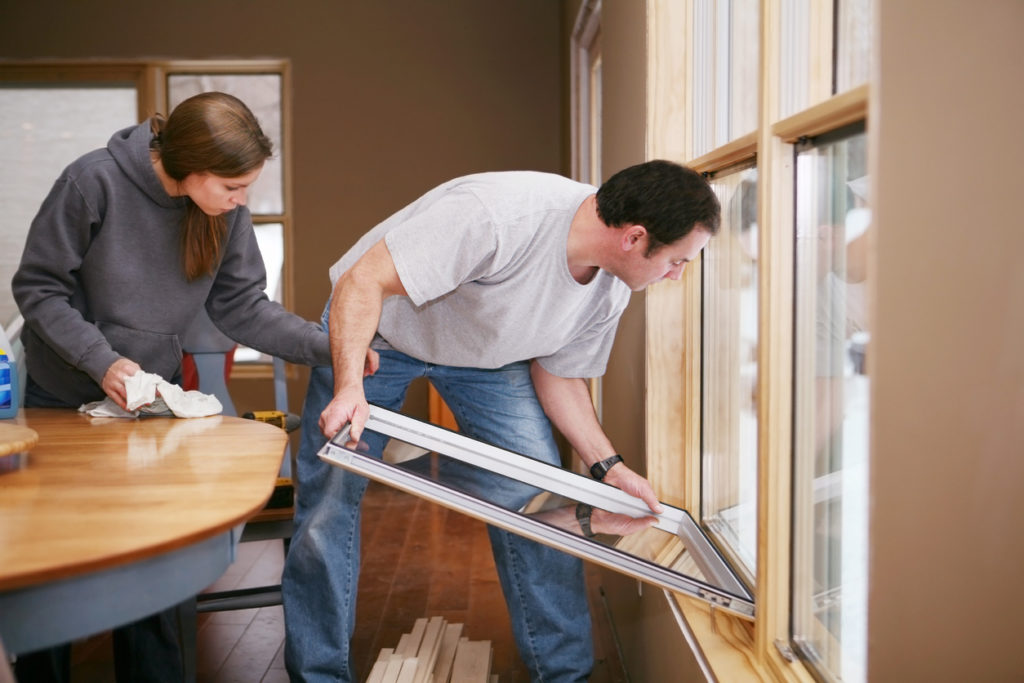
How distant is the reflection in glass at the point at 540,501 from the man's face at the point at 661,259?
0.42 metres

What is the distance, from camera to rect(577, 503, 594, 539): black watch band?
1422 mm

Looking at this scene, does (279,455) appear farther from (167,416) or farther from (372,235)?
(372,235)

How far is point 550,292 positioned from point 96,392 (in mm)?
1071

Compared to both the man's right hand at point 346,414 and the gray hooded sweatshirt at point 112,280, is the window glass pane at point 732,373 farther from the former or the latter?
the gray hooded sweatshirt at point 112,280

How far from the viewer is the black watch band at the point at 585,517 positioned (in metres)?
1.42

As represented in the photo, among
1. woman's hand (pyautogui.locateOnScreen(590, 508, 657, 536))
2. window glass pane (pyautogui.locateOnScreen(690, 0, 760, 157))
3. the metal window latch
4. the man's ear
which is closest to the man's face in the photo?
the man's ear

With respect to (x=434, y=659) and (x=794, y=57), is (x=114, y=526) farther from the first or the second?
(x=434, y=659)

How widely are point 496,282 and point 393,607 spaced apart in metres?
1.57

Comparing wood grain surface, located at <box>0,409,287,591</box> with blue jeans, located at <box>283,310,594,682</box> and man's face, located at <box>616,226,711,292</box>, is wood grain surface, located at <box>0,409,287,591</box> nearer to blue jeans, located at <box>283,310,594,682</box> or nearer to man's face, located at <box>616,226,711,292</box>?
blue jeans, located at <box>283,310,594,682</box>

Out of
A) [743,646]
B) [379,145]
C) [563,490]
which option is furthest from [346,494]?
[379,145]

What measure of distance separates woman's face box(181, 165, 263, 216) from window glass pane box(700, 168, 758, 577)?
3.27 ft

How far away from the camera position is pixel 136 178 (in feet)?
6.12

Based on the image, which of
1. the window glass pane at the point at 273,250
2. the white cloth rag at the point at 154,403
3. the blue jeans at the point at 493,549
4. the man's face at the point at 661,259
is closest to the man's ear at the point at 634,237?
the man's face at the point at 661,259

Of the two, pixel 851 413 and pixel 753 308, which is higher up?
pixel 753 308
